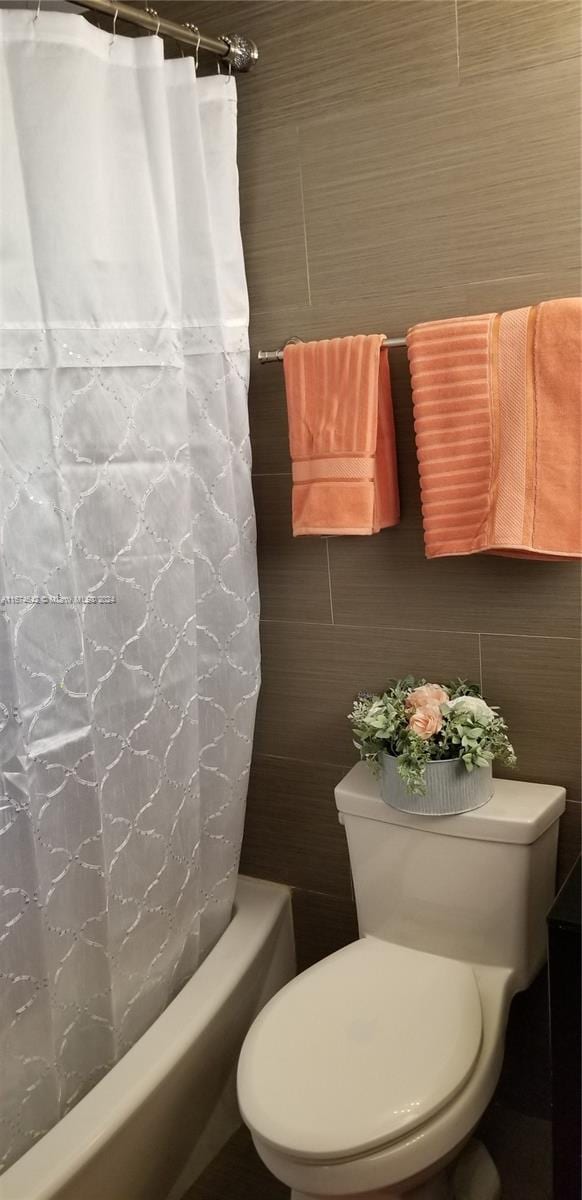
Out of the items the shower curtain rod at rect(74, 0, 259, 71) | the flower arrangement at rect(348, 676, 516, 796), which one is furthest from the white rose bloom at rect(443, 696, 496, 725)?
the shower curtain rod at rect(74, 0, 259, 71)

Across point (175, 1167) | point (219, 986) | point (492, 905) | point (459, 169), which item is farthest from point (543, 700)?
point (175, 1167)

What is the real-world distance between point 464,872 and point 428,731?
0.87ft

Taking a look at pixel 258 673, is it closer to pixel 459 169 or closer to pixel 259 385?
pixel 259 385

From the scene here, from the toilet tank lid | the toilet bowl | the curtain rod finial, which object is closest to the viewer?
the toilet bowl

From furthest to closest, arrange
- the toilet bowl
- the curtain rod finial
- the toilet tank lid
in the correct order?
1. the curtain rod finial
2. the toilet tank lid
3. the toilet bowl

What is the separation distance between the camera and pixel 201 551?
1769 mm

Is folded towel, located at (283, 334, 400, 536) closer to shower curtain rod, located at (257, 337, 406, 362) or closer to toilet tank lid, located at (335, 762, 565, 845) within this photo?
shower curtain rod, located at (257, 337, 406, 362)

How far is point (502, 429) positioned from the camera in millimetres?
1560

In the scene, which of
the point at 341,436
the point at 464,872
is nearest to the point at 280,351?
the point at 341,436

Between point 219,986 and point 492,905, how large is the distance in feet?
1.77

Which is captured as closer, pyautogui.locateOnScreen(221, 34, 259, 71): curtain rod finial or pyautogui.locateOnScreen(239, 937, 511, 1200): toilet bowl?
pyautogui.locateOnScreen(239, 937, 511, 1200): toilet bowl

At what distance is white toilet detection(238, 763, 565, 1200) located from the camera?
1.33m

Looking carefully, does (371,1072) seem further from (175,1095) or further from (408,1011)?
(175,1095)

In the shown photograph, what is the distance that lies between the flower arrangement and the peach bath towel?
270mm
